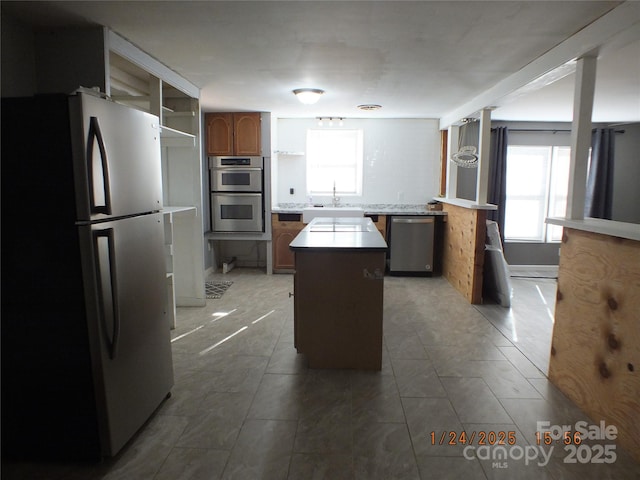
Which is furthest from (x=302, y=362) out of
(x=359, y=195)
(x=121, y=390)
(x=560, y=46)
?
(x=359, y=195)

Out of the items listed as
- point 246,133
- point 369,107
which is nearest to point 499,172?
point 369,107

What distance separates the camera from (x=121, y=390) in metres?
1.97

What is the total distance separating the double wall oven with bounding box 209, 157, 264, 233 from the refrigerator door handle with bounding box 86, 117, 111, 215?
154 inches

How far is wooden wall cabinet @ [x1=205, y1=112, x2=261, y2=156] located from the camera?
223 inches

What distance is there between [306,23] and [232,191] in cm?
361

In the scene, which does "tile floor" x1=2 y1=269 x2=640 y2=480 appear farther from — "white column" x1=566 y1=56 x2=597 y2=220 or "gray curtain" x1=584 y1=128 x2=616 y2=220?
"gray curtain" x1=584 y1=128 x2=616 y2=220

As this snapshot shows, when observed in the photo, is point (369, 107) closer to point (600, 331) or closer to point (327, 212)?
point (327, 212)

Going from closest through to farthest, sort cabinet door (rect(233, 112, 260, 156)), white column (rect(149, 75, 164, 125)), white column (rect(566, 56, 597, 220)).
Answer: white column (rect(566, 56, 597, 220)) < white column (rect(149, 75, 164, 125)) < cabinet door (rect(233, 112, 260, 156))

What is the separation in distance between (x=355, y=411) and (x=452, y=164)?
14.0 ft

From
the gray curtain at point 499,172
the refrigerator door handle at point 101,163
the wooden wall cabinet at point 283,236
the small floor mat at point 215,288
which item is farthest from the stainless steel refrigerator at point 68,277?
the gray curtain at point 499,172

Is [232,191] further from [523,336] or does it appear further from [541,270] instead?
[541,270]

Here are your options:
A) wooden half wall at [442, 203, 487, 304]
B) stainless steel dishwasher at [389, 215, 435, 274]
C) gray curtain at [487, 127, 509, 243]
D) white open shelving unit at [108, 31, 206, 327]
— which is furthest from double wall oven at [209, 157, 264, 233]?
gray curtain at [487, 127, 509, 243]

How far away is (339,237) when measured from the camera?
3.21 meters
